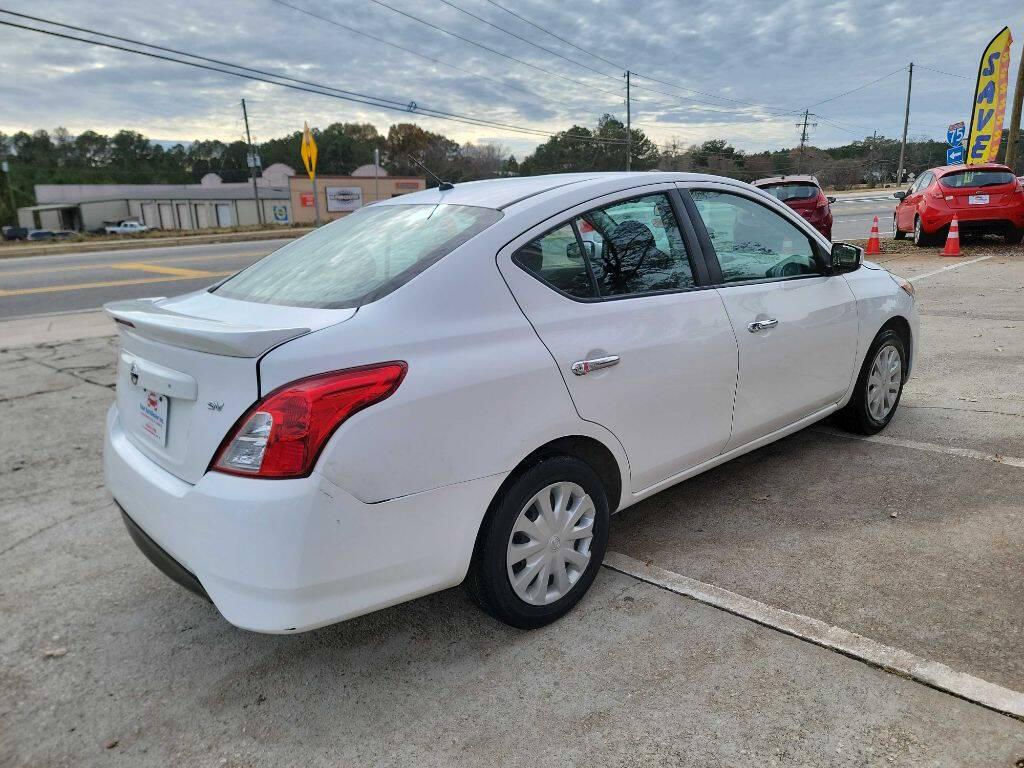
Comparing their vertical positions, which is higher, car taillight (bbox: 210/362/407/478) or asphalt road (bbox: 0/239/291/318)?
car taillight (bbox: 210/362/407/478)

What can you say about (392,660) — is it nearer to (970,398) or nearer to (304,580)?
(304,580)

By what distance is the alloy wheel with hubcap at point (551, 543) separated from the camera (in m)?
2.55

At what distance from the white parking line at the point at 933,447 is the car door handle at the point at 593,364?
248 centimetres

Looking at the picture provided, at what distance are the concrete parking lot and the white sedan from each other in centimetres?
31

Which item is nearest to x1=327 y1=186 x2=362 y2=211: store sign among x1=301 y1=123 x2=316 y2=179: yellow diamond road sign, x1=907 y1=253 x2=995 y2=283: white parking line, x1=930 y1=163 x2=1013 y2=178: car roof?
x1=301 y1=123 x2=316 y2=179: yellow diamond road sign

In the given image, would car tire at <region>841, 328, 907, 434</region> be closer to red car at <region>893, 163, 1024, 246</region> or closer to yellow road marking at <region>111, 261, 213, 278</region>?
red car at <region>893, 163, 1024, 246</region>

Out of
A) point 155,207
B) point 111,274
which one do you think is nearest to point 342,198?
point 155,207

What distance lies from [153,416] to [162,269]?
15224 millimetres

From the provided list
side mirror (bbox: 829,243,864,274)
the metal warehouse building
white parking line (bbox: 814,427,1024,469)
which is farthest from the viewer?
the metal warehouse building

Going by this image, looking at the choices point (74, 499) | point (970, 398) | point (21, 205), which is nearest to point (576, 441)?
point (74, 499)

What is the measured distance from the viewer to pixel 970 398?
17.0 ft

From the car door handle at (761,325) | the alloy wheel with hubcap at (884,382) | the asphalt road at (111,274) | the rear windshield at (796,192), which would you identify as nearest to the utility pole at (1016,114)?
the asphalt road at (111,274)

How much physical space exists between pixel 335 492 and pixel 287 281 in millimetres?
1117

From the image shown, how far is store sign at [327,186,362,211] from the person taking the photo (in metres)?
58.6
